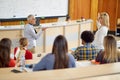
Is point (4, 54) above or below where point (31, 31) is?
below

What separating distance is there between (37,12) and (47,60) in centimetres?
588

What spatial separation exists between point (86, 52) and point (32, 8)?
492cm

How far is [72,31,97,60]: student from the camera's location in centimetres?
445

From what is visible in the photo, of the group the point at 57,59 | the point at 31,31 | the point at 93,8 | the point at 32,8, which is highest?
the point at 93,8

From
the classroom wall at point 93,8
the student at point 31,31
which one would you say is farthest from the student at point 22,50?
the classroom wall at point 93,8

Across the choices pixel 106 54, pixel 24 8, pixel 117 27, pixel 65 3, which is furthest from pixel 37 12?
pixel 106 54

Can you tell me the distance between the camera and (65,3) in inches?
377

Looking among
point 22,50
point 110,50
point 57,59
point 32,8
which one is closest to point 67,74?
point 57,59

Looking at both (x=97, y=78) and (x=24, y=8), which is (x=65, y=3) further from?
(x=97, y=78)

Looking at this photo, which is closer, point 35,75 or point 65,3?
point 35,75

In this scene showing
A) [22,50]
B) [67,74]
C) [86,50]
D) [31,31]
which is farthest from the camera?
[31,31]

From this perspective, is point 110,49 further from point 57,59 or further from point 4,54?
point 4,54

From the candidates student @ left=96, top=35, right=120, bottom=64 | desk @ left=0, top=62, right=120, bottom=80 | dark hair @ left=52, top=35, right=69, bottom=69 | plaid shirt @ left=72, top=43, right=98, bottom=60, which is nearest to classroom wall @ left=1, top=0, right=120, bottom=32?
plaid shirt @ left=72, top=43, right=98, bottom=60

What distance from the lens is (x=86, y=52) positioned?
14.7 feet
